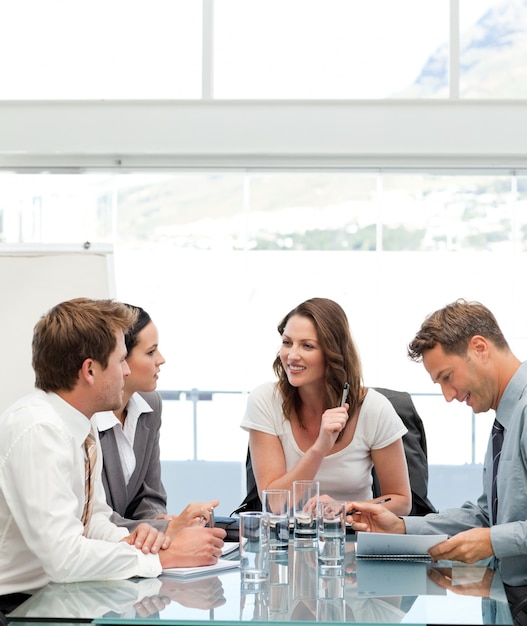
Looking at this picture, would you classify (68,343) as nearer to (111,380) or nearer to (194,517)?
(111,380)

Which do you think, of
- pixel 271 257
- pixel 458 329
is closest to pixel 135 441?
pixel 458 329

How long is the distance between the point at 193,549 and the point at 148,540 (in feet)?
0.38

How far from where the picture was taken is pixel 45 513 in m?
2.21

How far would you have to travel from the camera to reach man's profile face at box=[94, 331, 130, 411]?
249 cm

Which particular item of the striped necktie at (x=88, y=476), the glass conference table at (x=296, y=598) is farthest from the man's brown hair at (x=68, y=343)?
the glass conference table at (x=296, y=598)

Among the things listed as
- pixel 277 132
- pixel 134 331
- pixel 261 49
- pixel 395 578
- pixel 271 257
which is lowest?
pixel 395 578

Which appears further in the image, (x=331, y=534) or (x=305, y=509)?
(x=305, y=509)

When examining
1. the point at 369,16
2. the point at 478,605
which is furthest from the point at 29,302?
the point at 478,605

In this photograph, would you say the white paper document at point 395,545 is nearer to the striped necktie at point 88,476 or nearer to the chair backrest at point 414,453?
the striped necktie at point 88,476

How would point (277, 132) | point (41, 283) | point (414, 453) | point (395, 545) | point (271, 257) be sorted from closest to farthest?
point (395, 545), point (414, 453), point (41, 283), point (277, 132), point (271, 257)

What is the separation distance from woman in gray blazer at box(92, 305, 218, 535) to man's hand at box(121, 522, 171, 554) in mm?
699

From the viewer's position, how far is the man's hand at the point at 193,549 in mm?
2355

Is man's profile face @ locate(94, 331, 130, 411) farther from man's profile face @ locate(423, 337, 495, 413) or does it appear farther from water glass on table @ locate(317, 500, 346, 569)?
man's profile face @ locate(423, 337, 495, 413)

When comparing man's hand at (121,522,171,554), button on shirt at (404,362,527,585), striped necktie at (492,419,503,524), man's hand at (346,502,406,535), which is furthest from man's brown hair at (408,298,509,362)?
man's hand at (121,522,171,554)
